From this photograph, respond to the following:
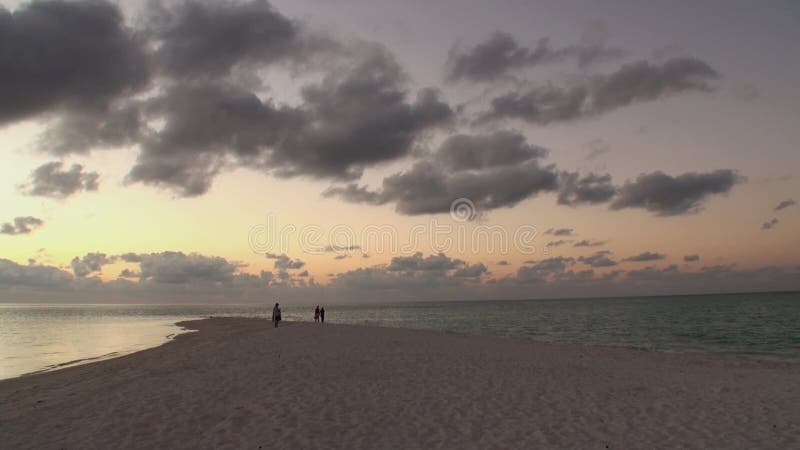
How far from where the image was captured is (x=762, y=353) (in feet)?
120

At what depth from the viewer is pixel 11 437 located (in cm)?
1207

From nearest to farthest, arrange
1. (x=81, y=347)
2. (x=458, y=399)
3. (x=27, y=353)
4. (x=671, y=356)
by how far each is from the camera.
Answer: (x=458, y=399) < (x=671, y=356) < (x=27, y=353) < (x=81, y=347)

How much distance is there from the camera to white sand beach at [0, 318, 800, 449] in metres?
11.6

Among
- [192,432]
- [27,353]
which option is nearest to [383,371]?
[192,432]

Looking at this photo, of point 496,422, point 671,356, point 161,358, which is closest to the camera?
point 496,422

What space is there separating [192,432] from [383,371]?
31.7 feet

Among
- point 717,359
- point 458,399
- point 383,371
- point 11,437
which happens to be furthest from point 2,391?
point 717,359

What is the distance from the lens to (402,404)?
48.2 feet

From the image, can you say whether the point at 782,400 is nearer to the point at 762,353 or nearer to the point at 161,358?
the point at 762,353

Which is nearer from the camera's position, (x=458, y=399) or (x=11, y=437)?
(x=11, y=437)

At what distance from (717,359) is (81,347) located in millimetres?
46659

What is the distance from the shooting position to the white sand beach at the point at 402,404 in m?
11.6

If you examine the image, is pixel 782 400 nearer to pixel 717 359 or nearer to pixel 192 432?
pixel 717 359

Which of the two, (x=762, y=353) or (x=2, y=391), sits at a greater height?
(x=2, y=391)
